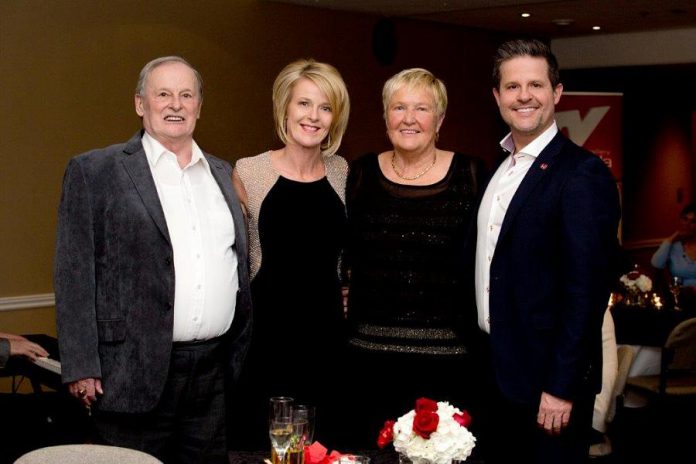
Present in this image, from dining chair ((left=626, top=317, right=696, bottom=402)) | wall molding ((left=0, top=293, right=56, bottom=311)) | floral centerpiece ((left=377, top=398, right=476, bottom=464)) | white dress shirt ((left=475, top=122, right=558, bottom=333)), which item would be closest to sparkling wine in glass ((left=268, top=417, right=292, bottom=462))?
floral centerpiece ((left=377, top=398, right=476, bottom=464))

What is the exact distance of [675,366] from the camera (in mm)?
6062

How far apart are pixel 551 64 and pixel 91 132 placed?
4.03 metres

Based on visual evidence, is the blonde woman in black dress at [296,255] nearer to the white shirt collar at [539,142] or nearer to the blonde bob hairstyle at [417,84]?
the blonde bob hairstyle at [417,84]

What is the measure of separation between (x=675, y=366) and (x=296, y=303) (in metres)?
3.25

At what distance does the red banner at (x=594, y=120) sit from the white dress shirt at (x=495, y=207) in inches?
264

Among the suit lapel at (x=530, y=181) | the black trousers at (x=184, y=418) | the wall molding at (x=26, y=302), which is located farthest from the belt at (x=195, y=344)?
the wall molding at (x=26, y=302)

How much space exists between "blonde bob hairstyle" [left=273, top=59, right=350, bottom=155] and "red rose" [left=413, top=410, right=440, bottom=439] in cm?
171

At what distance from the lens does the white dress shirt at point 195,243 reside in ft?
10.7

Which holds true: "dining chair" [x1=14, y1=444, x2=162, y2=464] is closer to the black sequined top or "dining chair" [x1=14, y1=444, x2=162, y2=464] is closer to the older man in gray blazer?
the older man in gray blazer

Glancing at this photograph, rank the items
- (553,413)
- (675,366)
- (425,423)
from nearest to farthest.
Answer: (425,423), (553,413), (675,366)

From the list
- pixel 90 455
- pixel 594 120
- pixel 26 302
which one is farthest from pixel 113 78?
pixel 594 120

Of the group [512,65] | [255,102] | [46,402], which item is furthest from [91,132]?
[512,65]

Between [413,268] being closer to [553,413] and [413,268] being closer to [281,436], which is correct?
[553,413]

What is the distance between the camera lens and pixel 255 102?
25.9ft
